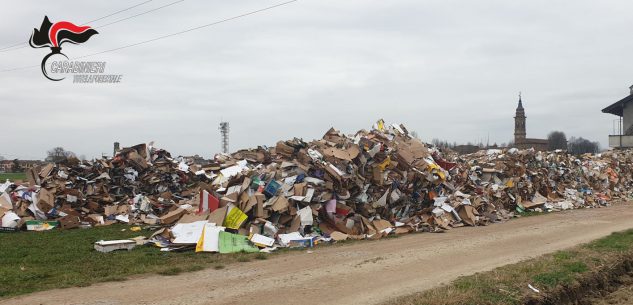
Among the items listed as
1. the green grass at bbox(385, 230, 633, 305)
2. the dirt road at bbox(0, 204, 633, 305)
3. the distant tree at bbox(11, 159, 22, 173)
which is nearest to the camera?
the green grass at bbox(385, 230, 633, 305)

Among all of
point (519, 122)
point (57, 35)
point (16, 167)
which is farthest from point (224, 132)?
point (519, 122)

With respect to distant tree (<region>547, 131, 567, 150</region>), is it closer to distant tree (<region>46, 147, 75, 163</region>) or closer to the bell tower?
the bell tower

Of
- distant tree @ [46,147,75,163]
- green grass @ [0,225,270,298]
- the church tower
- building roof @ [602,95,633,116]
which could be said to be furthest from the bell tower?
green grass @ [0,225,270,298]

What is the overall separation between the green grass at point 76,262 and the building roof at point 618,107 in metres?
48.0

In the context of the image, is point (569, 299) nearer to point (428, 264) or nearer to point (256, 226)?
point (428, 264)

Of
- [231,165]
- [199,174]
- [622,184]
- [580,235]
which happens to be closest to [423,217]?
[580,235]

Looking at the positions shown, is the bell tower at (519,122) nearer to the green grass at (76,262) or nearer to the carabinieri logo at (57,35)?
the carabinieri logo at (57,35)

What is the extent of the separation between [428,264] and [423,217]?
18.0 ft

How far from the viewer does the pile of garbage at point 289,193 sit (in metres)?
11.0

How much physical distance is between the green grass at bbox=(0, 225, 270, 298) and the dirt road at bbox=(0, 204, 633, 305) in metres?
0.41

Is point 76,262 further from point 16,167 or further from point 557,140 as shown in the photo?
point 557,140

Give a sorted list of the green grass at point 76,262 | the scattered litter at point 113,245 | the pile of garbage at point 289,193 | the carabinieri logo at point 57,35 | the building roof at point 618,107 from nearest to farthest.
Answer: the green grass at point 76,262, the scattered litter at point 113,245, the pile of garbage at point 289,193, the carabinieri logo at point 57,35, the building roof at point 618,107

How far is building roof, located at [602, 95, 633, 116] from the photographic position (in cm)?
4570

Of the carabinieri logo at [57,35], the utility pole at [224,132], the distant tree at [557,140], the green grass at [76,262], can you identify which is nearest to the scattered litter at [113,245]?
the green grass at [76,262]
